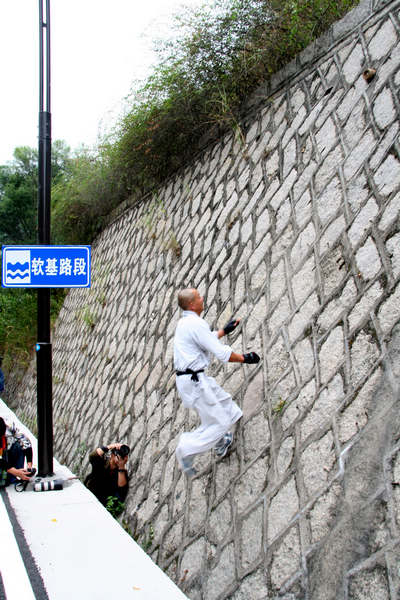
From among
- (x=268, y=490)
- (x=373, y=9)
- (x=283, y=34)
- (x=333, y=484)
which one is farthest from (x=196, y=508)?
(x=283, y=34)

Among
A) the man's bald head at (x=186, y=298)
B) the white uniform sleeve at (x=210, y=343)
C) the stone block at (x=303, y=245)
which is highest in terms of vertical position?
the stone block at (x=303, y=245)

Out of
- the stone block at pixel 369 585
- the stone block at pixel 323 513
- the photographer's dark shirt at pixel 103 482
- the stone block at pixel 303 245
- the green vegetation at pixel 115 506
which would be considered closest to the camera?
the stone block at pixel 369 585

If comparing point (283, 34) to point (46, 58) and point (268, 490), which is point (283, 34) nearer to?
point (46, 58)

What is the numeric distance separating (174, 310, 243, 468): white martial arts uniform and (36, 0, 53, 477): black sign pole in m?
2.57

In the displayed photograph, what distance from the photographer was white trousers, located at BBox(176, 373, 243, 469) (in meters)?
3.96

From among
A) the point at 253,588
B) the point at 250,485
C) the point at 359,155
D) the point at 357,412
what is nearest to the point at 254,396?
the point at 250,485

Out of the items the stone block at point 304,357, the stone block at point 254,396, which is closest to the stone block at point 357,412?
the stone block at point 304,357

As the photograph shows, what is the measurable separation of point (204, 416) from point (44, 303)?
2931 mm

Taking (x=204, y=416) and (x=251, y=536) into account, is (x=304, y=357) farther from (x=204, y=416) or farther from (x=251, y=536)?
(x=251, y=536)

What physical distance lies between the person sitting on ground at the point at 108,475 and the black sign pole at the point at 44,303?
71 centimetres

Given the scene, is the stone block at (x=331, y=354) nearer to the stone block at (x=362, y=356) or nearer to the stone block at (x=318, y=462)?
the stone block at (x=362, y=356)


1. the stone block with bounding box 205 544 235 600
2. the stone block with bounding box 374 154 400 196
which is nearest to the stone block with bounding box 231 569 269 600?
the stone block with bounding box 205 544 235 600

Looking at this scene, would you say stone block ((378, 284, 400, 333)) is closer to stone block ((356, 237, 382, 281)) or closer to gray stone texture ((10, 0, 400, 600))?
gray stone texture ((10, 0, 400, 600))

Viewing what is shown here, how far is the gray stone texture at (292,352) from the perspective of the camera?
2961mm
